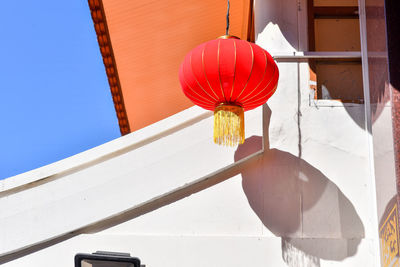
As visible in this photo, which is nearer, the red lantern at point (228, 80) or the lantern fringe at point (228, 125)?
the red lantern at point (228, 80)

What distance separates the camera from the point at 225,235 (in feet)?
17.2

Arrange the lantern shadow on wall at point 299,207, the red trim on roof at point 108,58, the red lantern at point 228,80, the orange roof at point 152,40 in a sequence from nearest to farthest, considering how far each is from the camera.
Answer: the red lantern at point 228,80, the lantern shadow on wall at point 299,207, the red trim on roof at point 108,58, the orange roof at point 152,40

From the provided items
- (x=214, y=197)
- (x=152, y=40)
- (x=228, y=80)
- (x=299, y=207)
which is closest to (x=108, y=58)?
(x=152, y=40)

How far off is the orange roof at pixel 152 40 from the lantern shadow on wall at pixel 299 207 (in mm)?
2397

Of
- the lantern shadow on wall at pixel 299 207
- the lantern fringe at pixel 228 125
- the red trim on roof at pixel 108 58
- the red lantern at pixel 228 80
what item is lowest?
the lantern shadow on wall at pixel 299 207

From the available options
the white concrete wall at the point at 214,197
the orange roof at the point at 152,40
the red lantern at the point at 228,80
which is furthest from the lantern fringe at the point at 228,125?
the orange roof at the point at 152,40

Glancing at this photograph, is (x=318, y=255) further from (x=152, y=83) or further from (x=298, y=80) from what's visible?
(x=152, y=83)

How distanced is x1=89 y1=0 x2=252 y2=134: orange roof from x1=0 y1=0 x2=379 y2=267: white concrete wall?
6.52 ft

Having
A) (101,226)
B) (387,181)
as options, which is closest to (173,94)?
(101,226)

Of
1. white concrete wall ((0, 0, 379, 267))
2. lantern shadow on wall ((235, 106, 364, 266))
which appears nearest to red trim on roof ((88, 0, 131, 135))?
white concrete wall ((0, 0, 379, 267))

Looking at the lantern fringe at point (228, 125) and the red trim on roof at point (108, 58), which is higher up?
the red trim on roof at point (108, 58)

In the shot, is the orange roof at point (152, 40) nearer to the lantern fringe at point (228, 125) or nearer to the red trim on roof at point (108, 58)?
the red trim on roof at point (108, 58)

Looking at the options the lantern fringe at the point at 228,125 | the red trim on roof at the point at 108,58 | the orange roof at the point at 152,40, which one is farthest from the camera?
the orange roof at the point at 152,40

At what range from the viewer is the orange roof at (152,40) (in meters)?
7.07
